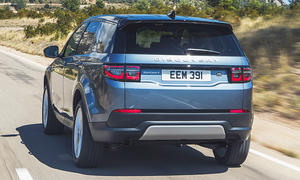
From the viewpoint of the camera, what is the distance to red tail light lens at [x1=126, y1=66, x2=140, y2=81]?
5.29 meters

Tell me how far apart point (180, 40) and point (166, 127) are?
0.96 metres

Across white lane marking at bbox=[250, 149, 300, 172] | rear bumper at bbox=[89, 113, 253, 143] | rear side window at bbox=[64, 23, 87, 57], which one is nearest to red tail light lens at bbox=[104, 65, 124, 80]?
rear bumper at bbox=[89, 113, 253, 143]

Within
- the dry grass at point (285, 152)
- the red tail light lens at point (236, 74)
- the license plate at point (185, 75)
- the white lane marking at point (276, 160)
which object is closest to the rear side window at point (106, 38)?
the license plate at point (185, 75)

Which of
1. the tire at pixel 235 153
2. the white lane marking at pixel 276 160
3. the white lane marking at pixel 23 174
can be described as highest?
the tire at pixel 235 153

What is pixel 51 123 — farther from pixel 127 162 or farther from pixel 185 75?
pixel 185 75

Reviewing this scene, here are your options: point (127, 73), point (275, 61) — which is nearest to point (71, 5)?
point (275, 61)

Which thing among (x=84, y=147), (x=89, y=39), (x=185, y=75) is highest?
(x=89, y=39)

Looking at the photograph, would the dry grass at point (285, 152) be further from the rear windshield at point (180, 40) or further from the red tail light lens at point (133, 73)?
the red tail light lens at point (133, 73)

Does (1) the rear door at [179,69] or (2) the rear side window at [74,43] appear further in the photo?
(2) the rear side window at [74,43]

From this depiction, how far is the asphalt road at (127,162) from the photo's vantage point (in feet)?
19.4

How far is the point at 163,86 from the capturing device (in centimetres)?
532

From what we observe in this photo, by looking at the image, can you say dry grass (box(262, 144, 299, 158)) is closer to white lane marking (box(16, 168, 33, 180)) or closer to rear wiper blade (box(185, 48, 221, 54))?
rear wiper blade (box(185, 48, 221, 54))

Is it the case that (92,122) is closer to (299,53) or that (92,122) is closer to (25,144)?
(25,144)

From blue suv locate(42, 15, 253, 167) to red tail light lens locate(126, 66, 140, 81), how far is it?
10mm
